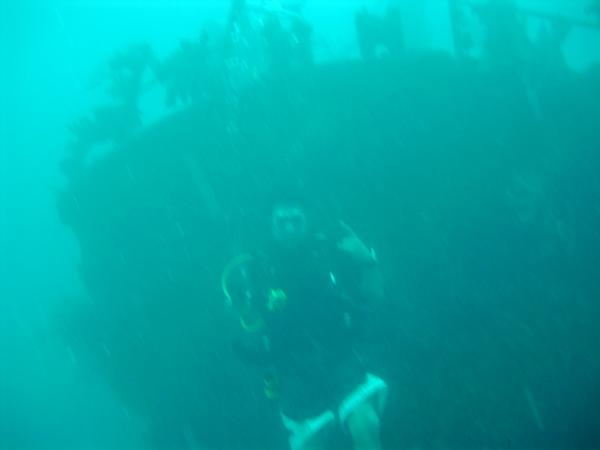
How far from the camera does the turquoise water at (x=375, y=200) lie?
28.3 feet

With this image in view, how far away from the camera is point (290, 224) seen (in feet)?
16.0

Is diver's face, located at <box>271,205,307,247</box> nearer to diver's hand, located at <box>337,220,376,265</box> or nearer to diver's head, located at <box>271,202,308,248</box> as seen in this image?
diver's head, located at <box>271,202,308,248</box>

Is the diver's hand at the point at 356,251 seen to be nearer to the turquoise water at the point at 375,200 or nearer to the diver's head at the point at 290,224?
the diver's head at the point at 290,224

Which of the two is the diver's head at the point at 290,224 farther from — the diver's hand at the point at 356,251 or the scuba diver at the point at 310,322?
the diver's hand at the point at 356,251

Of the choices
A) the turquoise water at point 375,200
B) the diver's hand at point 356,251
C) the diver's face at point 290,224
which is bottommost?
the turquoise water at point 375,200

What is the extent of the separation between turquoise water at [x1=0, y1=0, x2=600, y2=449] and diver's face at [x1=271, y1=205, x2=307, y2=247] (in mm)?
3947

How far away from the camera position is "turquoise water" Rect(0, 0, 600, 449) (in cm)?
863

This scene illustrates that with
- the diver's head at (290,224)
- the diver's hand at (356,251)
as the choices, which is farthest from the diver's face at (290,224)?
the diver's hand at (356,251)

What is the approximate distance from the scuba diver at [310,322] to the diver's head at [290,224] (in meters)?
0.01

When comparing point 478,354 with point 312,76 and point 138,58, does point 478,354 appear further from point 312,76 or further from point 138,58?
point 138,58

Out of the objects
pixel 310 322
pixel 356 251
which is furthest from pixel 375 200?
pixel 310 322

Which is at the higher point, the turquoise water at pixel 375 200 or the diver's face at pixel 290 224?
the diver's face at pixel 290 224

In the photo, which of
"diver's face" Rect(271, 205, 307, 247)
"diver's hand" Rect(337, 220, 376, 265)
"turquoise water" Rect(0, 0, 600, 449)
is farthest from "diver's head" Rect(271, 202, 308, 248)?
"turquoise water" Rect(0, 0, 600, 449)

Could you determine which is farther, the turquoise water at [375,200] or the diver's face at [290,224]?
the turquoise water at [375,200]
